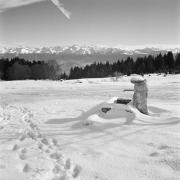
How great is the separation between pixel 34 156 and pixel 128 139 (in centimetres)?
262

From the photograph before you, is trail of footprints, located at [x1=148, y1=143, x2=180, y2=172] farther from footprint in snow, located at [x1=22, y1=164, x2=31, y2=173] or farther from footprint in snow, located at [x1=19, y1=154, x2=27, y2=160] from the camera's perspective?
footprint in snow, located at [x1=19, y1=154, x2=27, y2=160]

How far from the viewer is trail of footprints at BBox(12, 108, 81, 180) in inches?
181

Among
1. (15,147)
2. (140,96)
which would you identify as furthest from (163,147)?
(140,96)

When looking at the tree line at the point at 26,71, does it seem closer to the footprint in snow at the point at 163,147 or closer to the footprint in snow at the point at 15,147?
the footprint in snow at the point at 15,147

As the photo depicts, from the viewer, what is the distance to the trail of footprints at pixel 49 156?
4.59m

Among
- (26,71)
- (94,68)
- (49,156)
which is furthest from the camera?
(94,68)

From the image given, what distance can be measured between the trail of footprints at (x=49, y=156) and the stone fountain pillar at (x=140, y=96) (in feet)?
13.7

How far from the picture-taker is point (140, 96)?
9.65 meters

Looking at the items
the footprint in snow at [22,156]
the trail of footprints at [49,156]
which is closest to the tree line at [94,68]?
the trail of footprints at [49,156]

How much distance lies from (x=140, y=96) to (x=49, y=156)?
532cm

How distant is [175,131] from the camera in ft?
22.6

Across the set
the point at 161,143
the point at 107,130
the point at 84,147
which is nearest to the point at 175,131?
the point at 161,143

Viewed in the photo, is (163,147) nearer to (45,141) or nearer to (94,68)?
(45,141)

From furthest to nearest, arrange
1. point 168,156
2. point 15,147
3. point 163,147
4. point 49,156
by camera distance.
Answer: point 15,147 < point 163,147 < point 49,156 < point 168,156
